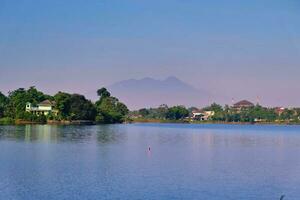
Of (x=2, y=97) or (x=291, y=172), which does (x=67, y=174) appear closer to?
(x=291, y=172)

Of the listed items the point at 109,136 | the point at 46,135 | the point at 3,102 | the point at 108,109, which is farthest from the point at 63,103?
the point at 46,135

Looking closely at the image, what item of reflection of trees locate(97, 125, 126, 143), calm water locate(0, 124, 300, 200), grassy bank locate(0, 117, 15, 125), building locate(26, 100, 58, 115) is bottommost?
calm water locate(0, 124, 300, 200)

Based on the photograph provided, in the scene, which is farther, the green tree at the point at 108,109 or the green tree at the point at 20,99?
the green tree at the point at 108,109

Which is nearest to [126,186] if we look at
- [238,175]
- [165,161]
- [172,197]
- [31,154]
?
[172,197]

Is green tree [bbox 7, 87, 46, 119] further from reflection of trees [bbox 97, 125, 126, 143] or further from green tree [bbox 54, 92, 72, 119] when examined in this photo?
reflection of trees [bbox 97, 125, 126, 143]

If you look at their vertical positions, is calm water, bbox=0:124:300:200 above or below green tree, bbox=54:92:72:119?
below

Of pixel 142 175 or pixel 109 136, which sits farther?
pixel 109 136

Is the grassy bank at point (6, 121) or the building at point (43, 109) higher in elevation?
the building at point (43, 109)

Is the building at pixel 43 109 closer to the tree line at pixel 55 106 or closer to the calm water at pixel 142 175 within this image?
the tree line at pixel 55 106

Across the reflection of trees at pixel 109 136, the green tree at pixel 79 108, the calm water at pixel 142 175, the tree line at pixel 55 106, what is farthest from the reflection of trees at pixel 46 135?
the green tree at pixel 79 108

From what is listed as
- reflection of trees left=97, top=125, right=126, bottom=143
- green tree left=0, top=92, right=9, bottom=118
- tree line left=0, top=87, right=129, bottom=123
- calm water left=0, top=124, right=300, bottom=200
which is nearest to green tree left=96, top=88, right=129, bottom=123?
tree line left=0, top=87, right=129, bottom=123

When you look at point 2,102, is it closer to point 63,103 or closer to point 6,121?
point 6,121

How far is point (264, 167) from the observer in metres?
36.8

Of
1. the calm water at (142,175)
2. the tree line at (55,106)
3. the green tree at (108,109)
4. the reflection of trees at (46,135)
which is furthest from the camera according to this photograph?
the green tree at (108,109)
